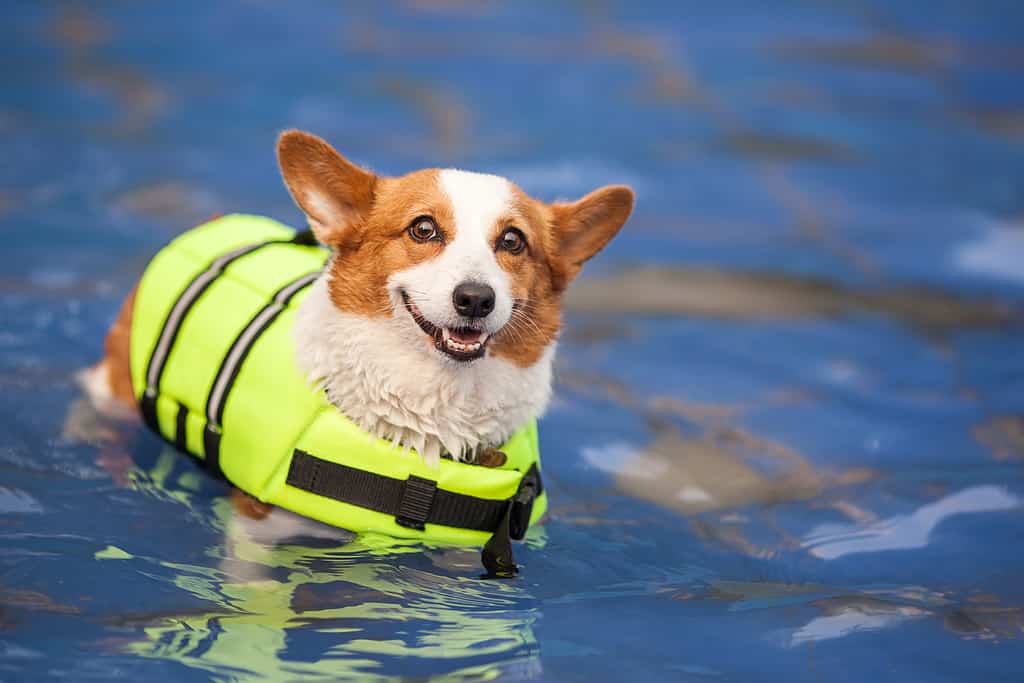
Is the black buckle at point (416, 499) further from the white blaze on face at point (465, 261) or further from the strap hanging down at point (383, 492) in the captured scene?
the white blaze on face at point (465, 261)

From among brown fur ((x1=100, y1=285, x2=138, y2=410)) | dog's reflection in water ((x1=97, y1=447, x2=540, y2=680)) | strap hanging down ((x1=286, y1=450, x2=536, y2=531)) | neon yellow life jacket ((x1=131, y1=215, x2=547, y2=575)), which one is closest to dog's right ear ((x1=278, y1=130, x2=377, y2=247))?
neon yellow life jacket ((x1=131, y1=215, x2=547, y2=575))

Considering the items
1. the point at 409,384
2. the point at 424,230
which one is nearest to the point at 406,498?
the point at 409,384

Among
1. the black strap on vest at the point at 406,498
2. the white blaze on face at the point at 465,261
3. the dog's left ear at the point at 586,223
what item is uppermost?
the dog's left ear at the point at 586,223

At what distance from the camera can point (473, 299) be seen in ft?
10.2

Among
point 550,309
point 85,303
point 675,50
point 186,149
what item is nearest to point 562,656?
point 550,309

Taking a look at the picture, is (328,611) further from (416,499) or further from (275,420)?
(275,420)

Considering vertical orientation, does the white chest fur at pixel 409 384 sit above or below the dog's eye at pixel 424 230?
below

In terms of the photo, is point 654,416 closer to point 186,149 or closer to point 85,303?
point 85,303

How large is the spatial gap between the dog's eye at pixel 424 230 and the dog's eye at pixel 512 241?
7.3 inches

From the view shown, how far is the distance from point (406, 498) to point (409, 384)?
0.32m

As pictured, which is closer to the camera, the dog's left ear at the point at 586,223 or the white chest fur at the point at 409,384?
the white chest fur at the point at 409,384

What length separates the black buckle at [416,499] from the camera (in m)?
3.33

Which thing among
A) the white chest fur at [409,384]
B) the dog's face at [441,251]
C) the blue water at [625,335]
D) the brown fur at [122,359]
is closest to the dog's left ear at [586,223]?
the dog's face at [441,251]

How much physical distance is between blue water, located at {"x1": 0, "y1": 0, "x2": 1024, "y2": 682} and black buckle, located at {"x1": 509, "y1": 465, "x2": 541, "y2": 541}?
14 centimetres
